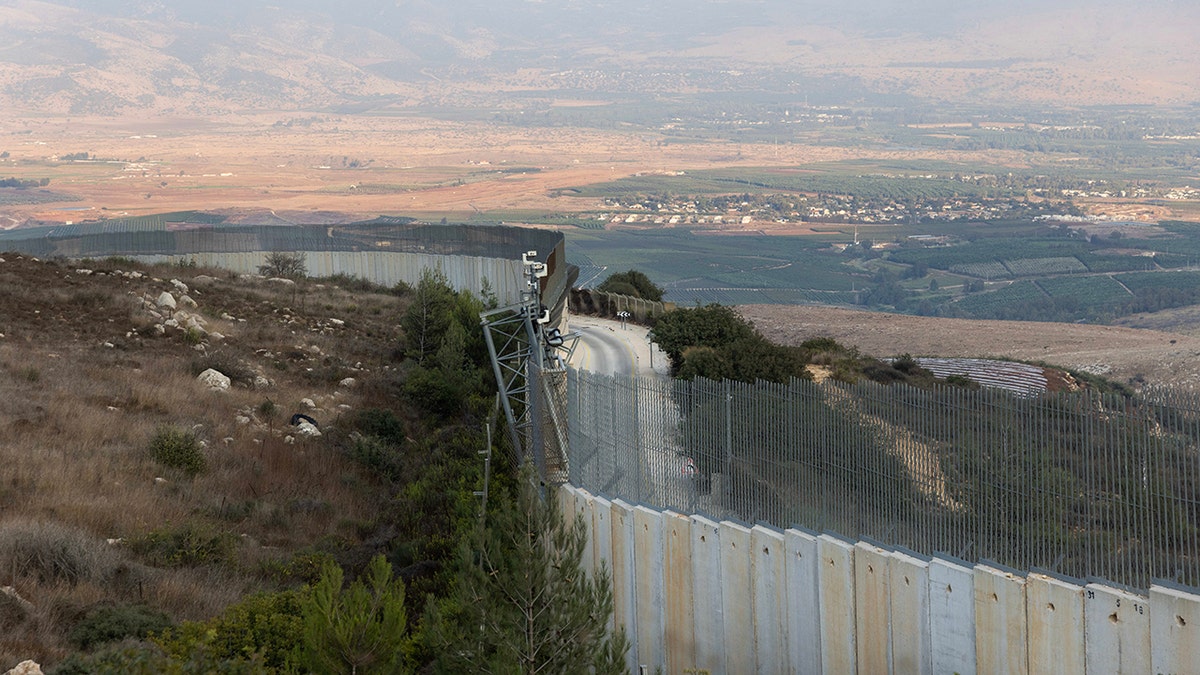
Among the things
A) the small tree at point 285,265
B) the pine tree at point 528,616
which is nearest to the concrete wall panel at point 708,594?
the pine tree at point 528,616

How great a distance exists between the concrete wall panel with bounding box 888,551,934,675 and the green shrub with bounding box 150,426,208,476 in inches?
377

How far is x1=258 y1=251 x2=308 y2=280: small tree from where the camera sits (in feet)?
145

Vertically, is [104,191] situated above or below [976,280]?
above

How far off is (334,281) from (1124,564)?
3756 centimetres

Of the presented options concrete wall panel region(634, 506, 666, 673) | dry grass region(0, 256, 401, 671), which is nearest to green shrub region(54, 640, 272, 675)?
dry grass region(0, 256, 401, 671)

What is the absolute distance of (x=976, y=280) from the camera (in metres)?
142

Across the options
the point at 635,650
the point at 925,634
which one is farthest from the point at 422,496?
the point at 925,634

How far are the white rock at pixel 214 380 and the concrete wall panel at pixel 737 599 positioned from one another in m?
12.2

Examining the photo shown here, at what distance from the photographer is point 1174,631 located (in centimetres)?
810

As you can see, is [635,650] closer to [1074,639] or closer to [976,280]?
[1074,639]

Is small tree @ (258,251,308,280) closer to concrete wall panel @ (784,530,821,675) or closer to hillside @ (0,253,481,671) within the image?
hillside @ (0,253,481,671)

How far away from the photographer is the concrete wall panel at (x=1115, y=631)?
8.30 metres

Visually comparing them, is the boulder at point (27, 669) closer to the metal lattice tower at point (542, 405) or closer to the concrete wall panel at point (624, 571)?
the concrete wall panel at point (624, 571)

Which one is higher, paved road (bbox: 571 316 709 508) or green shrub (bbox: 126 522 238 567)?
paved road (bbox: 571 316 709 508)
